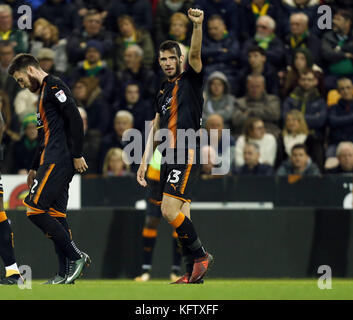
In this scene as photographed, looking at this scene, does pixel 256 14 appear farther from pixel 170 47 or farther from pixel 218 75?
pixel 170 47

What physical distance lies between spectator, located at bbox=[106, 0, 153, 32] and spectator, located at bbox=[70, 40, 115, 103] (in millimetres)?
927

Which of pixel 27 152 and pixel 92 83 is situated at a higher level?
A: pixel 92 83

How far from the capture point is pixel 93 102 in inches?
626

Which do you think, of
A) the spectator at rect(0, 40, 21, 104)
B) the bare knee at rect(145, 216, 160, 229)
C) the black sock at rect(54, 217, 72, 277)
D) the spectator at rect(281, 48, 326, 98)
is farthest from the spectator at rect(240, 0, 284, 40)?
the black sock at rect(54, 217, 72, 277)

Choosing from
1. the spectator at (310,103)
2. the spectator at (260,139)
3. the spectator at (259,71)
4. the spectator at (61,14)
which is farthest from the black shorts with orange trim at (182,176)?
the spectator at (61,14)

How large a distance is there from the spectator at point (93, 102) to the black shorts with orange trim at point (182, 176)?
236 inches

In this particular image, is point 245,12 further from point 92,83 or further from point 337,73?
point 92,83

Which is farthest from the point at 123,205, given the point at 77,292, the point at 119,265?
the point at 77,292

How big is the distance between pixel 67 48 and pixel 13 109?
1.79 m

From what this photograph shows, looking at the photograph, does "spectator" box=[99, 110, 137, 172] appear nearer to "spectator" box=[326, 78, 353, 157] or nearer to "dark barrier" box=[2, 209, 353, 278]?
"dark barrier" box=[2, 209, 353, 278]

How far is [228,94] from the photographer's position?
1573 cm

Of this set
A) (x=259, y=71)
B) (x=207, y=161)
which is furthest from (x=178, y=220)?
(x=259, y=71)

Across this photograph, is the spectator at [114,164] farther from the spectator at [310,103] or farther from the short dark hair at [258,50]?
the short dark hair at [258,50]

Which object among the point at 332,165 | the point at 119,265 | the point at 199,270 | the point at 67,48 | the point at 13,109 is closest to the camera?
the point at 199,270
